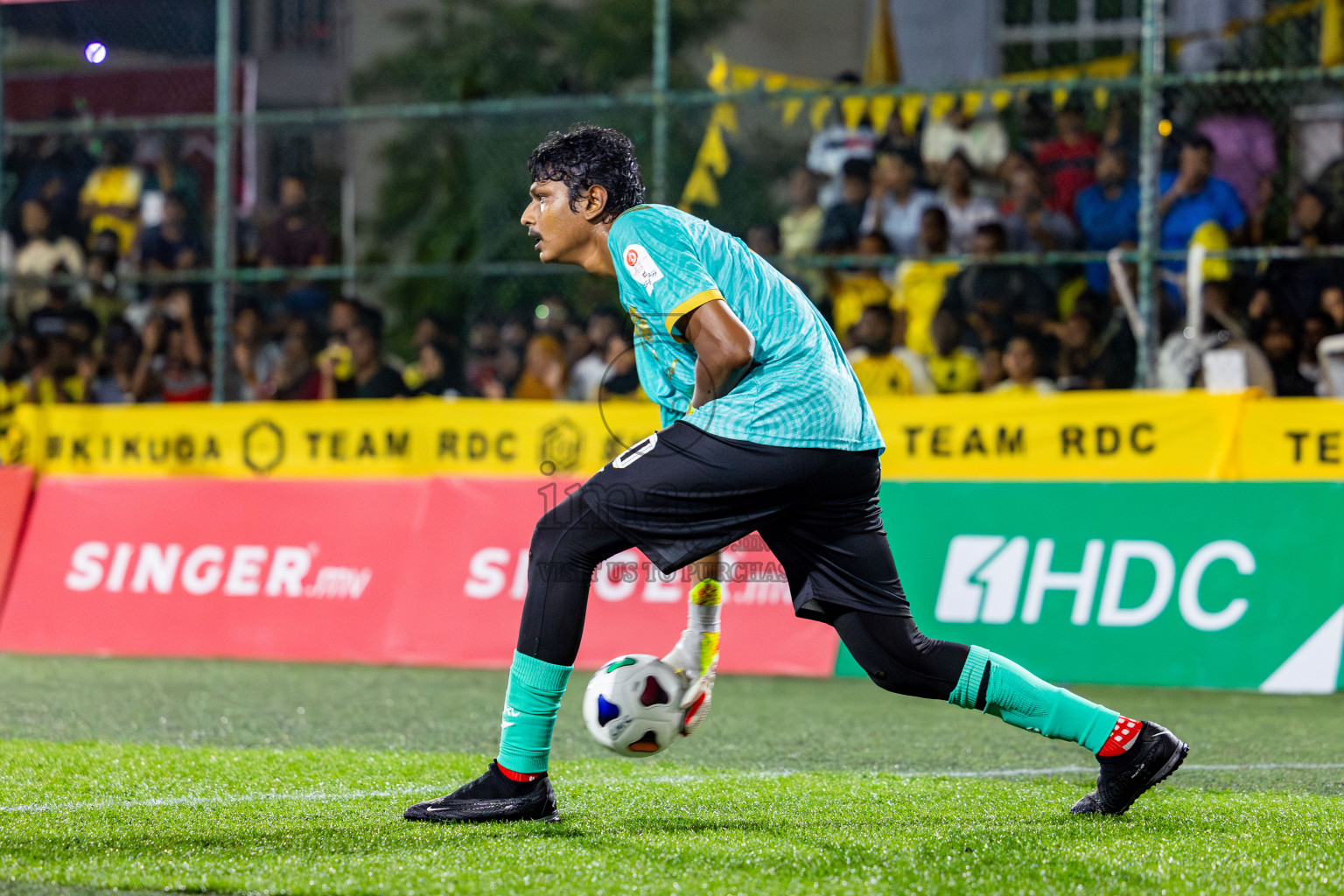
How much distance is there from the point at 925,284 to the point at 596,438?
281 centimetres

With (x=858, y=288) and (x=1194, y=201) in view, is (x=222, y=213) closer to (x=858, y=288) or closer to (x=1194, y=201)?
(x=858, y=288)

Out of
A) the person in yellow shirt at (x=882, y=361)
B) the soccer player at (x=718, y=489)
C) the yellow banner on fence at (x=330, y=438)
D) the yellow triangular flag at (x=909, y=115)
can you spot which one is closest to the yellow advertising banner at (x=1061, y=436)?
the person in yellow shirt at (x=882, y=361)

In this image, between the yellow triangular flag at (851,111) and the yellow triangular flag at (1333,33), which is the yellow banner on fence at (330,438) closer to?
the yellow triangular flag at (851,111)

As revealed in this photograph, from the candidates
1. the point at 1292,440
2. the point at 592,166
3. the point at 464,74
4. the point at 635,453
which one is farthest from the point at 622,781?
the point at 464,74

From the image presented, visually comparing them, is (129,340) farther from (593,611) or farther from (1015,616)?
(1015,616)

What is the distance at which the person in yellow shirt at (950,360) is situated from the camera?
37.5ft

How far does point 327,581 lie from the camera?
404 inches

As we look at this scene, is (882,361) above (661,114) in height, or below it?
below

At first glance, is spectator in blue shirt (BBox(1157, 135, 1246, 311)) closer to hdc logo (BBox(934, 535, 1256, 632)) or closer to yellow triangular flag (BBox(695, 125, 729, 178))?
hdc logo (BBox(934, 535, 1256, 632))

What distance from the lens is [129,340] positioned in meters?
13.5

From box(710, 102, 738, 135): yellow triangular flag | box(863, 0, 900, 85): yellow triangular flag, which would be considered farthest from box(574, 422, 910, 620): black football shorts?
box(863, 0, 900, 85): yellow triangular flag

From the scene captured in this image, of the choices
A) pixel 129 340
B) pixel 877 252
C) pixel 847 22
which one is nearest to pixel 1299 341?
pixel 877 252

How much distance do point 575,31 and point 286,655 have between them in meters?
14.7

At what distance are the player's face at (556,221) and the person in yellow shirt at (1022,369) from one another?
251 inches
